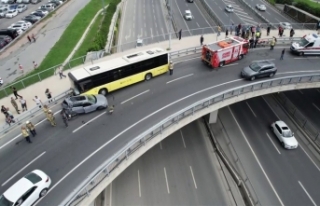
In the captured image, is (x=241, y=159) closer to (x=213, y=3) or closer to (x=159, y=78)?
(x=159, y=78)

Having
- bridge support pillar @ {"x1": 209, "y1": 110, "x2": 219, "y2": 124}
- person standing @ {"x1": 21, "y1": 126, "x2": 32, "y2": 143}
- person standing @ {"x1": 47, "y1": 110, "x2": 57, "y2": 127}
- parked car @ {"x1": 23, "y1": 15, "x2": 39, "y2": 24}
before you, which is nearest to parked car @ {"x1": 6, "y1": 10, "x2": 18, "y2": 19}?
parked car @ {"x1": 23, "y1": 15, "x2": 39, "y2": 24}

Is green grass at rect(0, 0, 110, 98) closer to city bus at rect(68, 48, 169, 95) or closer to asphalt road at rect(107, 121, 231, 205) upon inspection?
city bus at rect(68, 48, 169, 95)

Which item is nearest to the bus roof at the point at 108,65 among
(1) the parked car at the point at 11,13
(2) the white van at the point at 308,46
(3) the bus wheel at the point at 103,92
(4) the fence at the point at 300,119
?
(3) the bus wheel at the point at 103,92

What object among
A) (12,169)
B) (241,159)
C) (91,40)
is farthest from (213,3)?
(12,169)

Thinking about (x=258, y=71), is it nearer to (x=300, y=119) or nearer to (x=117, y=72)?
(x=300, y=119)

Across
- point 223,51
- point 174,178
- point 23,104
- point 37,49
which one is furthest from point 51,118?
→ point 37,49

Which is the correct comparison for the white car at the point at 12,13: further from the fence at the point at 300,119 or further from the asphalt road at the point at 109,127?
the fence at the point at 300,119
